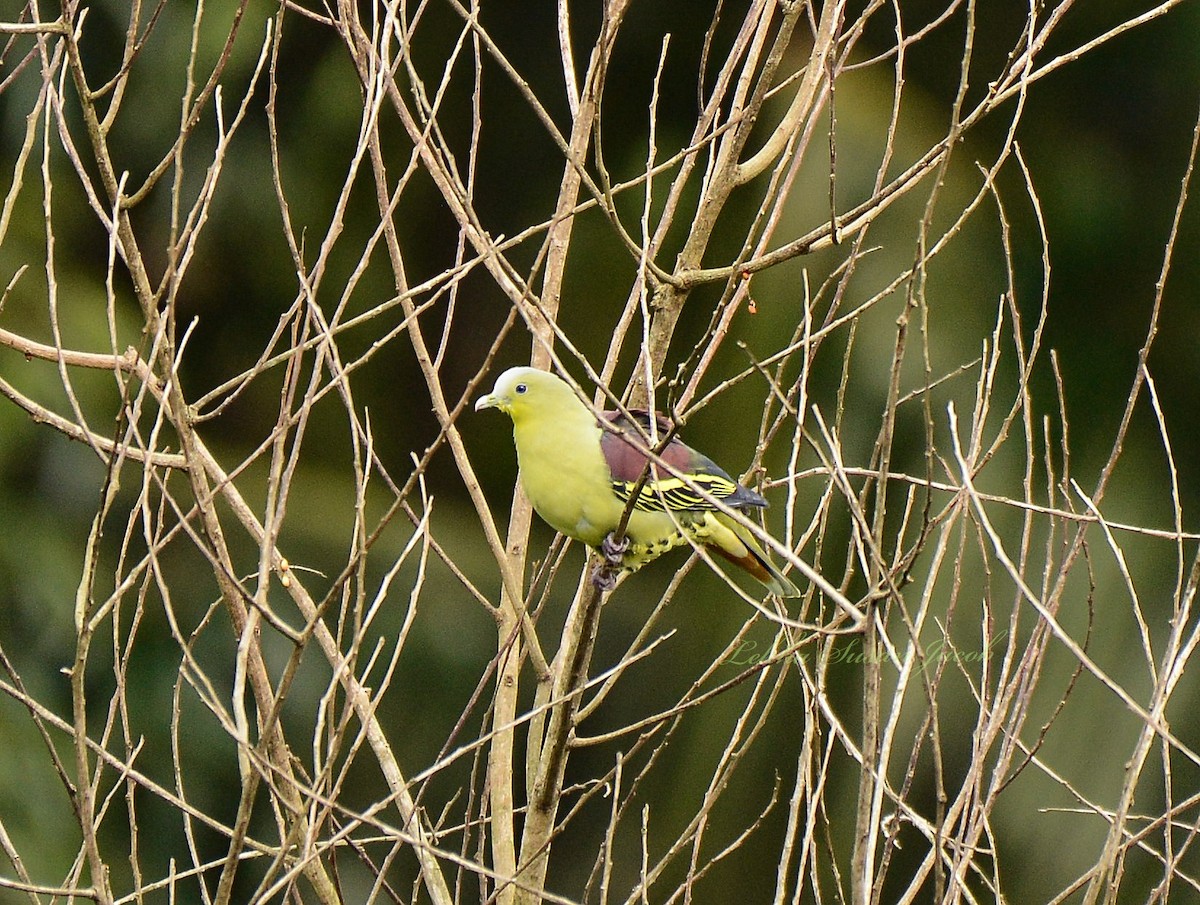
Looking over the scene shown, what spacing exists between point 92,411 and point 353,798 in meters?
2.12

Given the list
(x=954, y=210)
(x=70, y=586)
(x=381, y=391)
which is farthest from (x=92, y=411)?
(x=954, y=210)

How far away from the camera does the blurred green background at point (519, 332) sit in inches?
196

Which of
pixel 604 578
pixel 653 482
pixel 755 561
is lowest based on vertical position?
pixel 755 561

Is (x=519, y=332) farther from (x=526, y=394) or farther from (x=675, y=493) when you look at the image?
(x=675, y=493)

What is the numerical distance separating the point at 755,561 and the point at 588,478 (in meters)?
0.45

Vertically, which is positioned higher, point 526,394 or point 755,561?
point 526,394

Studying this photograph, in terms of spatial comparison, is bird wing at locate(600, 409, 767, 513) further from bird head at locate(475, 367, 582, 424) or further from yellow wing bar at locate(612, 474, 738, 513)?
bird head at locate(475, 367, 582, 424)

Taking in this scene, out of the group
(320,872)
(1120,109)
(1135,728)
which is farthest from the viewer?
(1120,109)

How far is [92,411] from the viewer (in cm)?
552

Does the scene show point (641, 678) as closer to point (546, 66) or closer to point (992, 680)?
point (992, 680)

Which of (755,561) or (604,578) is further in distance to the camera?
(755,561)

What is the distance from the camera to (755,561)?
2695mm

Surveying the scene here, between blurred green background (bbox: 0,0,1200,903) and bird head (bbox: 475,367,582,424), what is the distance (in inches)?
94.0

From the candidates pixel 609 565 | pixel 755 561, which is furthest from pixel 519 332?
pixel 609 565
